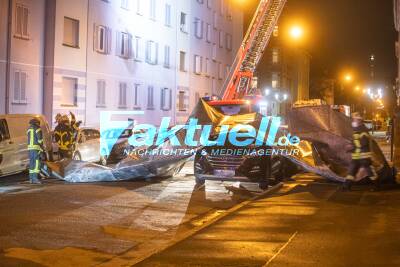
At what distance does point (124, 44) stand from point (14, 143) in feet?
60.9

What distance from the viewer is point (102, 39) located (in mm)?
30938

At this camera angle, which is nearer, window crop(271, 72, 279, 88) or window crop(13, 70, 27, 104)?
window crop(13, 70, 27, 104)

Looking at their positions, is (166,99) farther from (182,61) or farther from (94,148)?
(94,148)

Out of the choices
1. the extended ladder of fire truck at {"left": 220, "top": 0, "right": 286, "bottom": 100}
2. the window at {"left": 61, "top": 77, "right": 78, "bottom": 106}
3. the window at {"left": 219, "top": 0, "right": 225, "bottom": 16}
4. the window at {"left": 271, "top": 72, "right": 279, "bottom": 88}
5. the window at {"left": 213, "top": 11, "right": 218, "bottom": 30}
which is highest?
the window at {"left": 219, "top": 0, "right": 225, "bottom": 16}

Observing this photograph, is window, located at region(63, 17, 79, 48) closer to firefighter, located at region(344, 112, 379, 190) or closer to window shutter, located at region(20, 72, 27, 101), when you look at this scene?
window shutter, located at region(20, 72, 27, 101)

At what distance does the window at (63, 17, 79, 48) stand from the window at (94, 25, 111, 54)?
157 centimetres

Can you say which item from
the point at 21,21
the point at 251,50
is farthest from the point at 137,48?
the point at 251,50

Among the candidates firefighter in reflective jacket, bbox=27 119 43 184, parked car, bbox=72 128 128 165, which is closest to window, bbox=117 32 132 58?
parked car, bbox=72 128 128 165

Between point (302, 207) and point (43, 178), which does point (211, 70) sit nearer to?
point (43, 178)

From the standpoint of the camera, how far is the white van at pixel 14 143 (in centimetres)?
1488

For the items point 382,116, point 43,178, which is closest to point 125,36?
point 43,178

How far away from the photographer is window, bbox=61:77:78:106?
28.1 metres

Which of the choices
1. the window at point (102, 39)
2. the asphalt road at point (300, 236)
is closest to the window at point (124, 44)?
the window at point (102, 39)

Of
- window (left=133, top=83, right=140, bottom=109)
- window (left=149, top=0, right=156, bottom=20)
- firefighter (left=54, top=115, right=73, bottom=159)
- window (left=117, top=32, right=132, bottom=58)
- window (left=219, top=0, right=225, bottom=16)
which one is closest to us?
firefighter (left=54, top=115, right=73, bottom=159)
